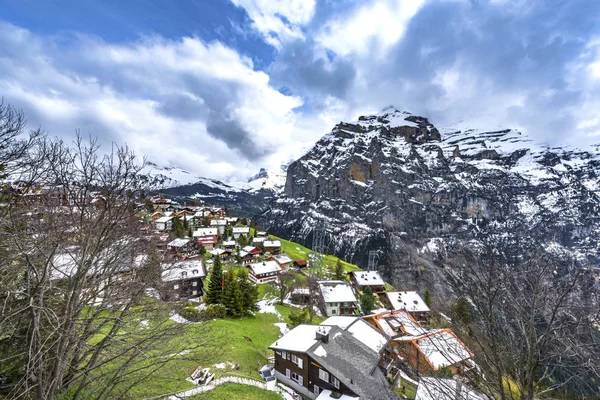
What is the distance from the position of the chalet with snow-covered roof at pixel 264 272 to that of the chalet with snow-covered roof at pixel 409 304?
24.8 meters

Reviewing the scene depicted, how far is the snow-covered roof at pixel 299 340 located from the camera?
21.4 meters

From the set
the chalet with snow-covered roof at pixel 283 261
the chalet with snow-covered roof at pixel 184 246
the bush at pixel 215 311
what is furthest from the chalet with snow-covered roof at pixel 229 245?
the bush at pixel 215 311

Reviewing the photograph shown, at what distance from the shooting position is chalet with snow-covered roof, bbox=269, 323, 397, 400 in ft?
61.1

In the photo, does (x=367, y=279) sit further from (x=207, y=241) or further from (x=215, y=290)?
(x=207, y=241)

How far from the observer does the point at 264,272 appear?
5516 centimetres

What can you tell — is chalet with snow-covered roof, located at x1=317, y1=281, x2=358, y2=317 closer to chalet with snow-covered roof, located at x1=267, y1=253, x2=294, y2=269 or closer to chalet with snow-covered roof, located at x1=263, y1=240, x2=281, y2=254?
chalet with snow-covered roof, located at x1=267, y1=253, x2=294, y2=269

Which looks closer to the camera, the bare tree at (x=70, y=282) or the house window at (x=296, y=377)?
the bare tree at (x=70, y=282)

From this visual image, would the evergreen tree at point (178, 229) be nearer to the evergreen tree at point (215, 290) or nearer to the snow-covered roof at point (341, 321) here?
the evergreen tree at point (215, 290)

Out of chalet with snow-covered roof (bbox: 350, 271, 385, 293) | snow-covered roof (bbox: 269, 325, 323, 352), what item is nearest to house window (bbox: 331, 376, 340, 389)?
snow-covered roof (bbox: 269, 325, 323, 352)

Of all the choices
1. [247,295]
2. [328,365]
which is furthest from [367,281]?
[328,365]

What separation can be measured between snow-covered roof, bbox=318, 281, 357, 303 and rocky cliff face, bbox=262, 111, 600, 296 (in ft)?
251

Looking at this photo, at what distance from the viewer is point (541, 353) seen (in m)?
6.14

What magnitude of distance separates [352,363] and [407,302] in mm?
36555

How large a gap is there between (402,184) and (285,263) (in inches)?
4763
